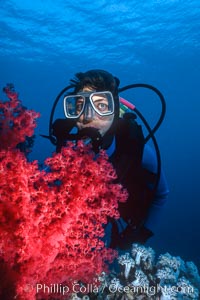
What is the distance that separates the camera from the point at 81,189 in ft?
7.73

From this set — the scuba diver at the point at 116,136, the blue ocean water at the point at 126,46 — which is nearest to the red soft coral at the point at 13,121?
the scuba diver at the point at 116,136

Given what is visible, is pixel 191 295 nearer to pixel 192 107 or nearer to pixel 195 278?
pixel 195 278

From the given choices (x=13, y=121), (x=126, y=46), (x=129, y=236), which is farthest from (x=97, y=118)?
(x=126, y=46)

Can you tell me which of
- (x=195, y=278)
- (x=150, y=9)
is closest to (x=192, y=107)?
(x=150, y=9)

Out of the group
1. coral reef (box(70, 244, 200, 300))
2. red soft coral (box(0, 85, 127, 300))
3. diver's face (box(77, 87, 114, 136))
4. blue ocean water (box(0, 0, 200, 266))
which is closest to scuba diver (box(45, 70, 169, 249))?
diver's face (box(77, 87, 114, 136))

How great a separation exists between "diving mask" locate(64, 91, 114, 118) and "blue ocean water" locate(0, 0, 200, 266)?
14.9m

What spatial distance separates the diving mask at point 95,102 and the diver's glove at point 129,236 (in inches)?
72.6

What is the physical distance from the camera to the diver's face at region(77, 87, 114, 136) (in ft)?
13.0

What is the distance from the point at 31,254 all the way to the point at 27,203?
48cm

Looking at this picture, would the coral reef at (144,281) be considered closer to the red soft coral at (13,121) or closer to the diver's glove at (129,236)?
the diver's glove at (129,236)

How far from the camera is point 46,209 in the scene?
2256mm

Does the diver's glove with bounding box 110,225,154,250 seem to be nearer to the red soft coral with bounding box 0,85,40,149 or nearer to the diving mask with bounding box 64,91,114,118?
the diving mask with bounding box 64,91,114,118

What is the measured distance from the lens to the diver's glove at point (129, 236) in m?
4.05

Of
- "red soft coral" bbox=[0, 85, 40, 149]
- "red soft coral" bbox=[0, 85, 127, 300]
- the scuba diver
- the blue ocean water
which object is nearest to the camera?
"red soft coral" bbox=[0, 85, 127, 300]
